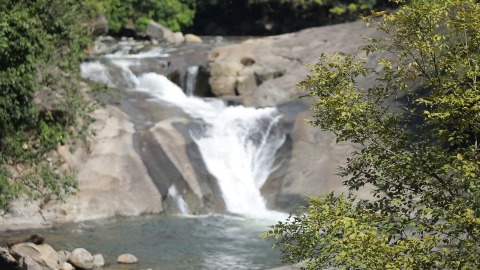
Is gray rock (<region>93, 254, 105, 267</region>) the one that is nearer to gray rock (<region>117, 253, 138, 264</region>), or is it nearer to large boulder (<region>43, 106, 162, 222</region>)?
gray rock (<region>117, 253, 138, 264</region>)

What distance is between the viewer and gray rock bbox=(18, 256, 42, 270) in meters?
15.1

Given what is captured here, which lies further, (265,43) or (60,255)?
(265,43)

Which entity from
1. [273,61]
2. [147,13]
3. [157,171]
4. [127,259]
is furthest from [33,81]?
[147,13]

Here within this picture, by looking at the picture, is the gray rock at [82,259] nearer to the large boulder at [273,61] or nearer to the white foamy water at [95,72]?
the white foamy water at [95,72]

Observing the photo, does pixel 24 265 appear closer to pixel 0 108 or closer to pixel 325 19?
pixel 0 108

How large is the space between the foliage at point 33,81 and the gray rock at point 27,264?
1269mm

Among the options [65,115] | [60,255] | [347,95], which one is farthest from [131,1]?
[347,95]

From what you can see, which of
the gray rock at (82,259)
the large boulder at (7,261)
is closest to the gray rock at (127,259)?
the gray rock at (82,259)

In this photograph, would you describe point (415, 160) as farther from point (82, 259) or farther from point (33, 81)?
point (82, 259)

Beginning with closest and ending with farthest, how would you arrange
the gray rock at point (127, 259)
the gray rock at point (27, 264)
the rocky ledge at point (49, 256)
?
the gray rock at point (27, 264), the rocky ledge at point (49, 256), the gray rock at point (127, 259)

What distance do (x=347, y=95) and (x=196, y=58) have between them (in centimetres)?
2527

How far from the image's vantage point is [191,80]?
1227 inches

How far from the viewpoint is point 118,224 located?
2122 cm

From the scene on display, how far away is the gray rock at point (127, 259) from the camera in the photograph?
17.2m
